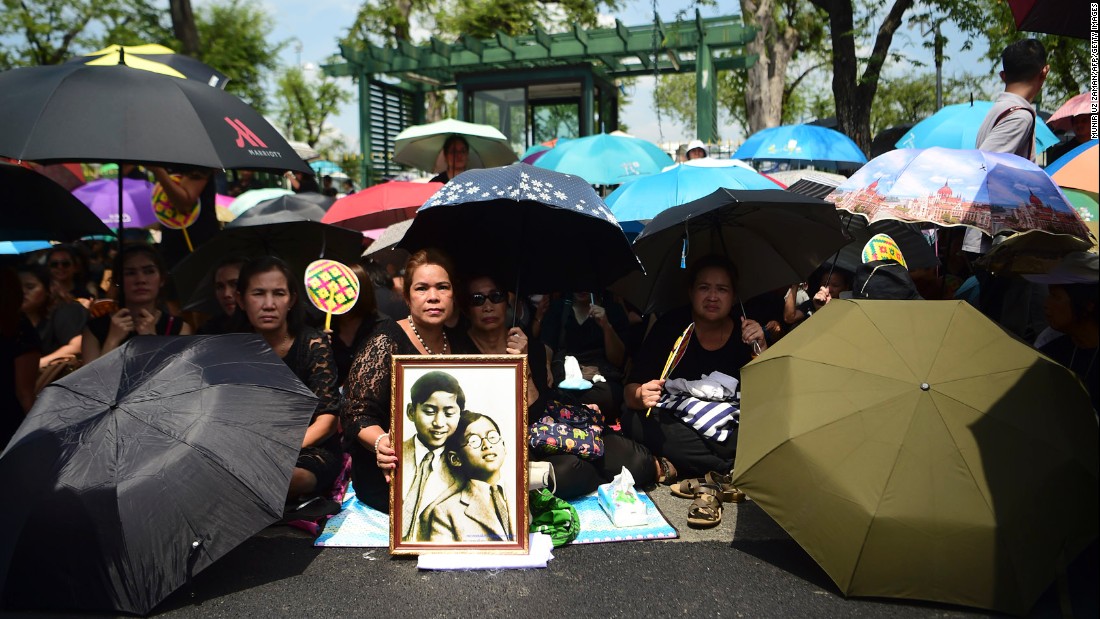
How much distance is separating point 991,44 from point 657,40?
526cm

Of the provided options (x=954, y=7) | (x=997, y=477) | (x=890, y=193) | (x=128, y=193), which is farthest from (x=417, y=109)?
(x=997, y=477)

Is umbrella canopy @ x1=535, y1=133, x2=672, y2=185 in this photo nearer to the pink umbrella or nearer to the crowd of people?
the crowd of people

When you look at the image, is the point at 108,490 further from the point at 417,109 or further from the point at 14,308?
the point at 417,109

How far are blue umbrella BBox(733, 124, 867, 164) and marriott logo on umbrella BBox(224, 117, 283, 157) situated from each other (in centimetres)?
710

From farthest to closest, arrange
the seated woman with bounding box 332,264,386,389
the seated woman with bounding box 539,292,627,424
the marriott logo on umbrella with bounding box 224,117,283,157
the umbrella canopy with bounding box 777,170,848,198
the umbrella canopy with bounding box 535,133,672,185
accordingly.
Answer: the umbrella canopy with bounding box 535,133,672,185 → the umbrella canopy with bounding box 777,170,848,198 → the seated woman with bounding box 539,292,627,424 → the seated woman with bounding box 332,264,386,389 → the marriott logo on umbrella with bounding box 224,117,283,157

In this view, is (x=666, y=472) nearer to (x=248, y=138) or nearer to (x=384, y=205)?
(x=248, y=138)

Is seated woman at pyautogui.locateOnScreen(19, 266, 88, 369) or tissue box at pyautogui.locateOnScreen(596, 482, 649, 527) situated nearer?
tissue box at pyautogui.locateOnScreen(596, 482, 649, 527)

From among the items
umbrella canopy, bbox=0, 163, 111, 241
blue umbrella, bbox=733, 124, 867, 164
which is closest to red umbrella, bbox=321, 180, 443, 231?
umbrella canopy, bbox=0, 163, 111, 241

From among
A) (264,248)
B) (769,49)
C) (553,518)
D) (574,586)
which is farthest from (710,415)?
(769,49)

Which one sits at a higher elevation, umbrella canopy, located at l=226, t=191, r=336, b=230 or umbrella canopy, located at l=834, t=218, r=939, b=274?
umbrella canopy, located at l=226, t=191, r=336, b=230

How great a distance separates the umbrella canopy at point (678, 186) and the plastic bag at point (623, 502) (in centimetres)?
211

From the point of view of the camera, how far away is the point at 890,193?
13.1ft

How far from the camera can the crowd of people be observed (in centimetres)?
368

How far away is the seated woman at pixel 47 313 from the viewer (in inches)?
251
